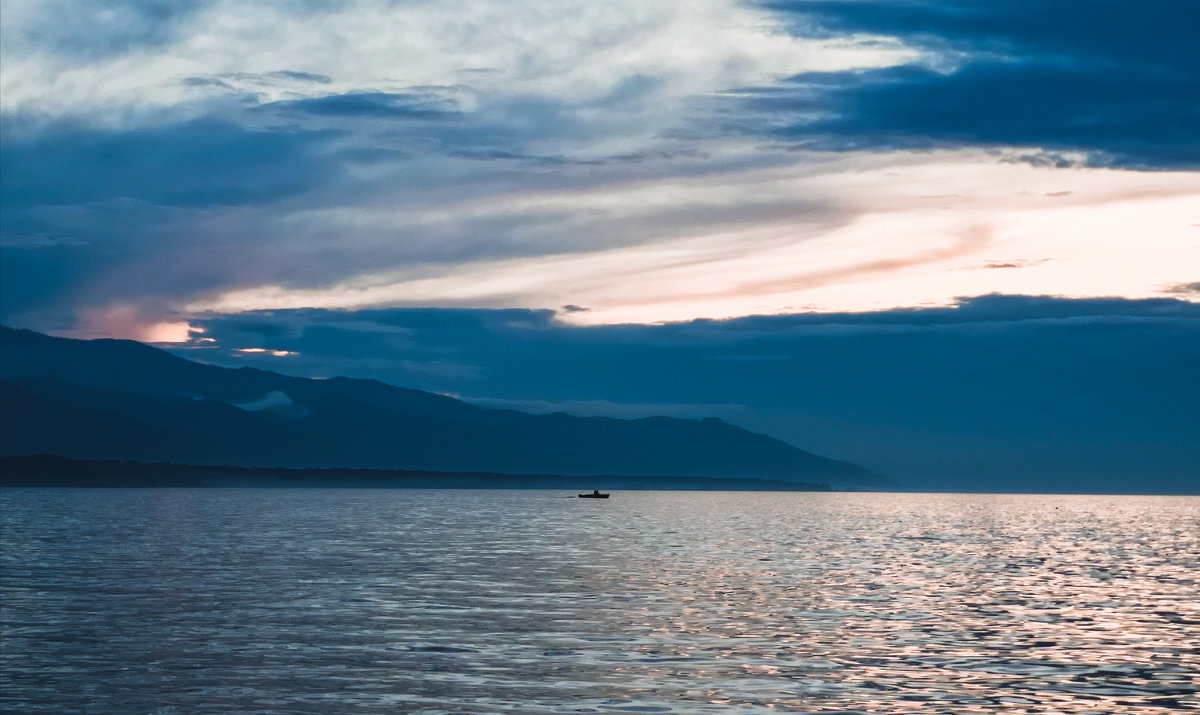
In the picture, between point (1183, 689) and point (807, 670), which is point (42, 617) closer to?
point (807, 670)

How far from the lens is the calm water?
115 ft

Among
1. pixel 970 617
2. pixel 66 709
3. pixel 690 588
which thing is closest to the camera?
pixel 66 709

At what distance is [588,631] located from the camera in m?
47.9

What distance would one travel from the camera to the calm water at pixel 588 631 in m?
34.9

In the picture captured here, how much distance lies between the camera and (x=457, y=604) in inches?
2249

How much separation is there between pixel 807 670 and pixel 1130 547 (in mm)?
91122

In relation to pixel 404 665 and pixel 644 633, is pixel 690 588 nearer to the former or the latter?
pixel 644 633

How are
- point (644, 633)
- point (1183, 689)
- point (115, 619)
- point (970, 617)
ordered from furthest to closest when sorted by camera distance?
1. point (970, 617)
2. point (115, 619)
3. point (644, 633)
4. point (1183, 689)

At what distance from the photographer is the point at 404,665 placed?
39.7 m

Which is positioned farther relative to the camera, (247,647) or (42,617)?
(42,617)

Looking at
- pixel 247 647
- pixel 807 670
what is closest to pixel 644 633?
pixel 807 670

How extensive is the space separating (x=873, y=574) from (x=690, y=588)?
684 inches

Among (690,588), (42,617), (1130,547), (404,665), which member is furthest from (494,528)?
(404,665)

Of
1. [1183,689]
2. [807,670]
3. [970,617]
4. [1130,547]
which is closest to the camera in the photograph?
[1183,689]
